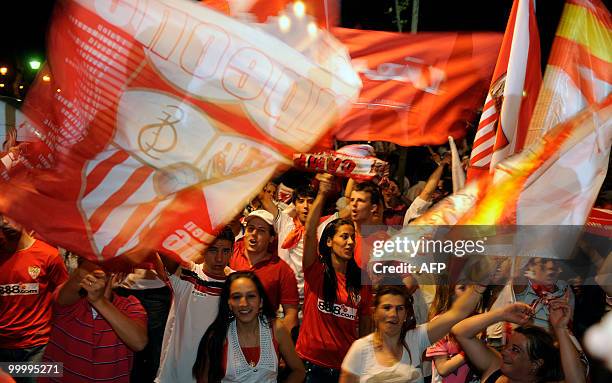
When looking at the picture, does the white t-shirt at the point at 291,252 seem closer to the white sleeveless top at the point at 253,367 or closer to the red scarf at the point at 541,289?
the white sleeveless top at the point at 253,367

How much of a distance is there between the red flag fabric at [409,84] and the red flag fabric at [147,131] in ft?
4.77

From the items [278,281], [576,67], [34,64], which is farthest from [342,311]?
[34,64]

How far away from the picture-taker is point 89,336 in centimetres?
531

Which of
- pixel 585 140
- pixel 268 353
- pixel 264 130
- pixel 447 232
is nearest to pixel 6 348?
pixel 268 353

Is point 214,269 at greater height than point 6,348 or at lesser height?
greater

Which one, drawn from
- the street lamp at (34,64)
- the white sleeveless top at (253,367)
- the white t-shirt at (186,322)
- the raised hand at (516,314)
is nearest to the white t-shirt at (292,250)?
the white t-shirt at (186,322)

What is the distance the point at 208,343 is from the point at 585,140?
2561 mm

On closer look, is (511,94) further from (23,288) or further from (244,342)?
(23,288)

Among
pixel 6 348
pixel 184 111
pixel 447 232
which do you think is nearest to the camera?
pixel 447 232

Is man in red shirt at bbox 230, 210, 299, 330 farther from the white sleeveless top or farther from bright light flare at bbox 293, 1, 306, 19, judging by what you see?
bright light flare at bbox 293, 1, 306, 19

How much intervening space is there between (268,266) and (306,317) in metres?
0.54

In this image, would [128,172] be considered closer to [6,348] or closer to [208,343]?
[208,343]

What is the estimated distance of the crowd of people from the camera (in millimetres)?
4711

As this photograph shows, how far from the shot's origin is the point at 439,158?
9.47 meters
